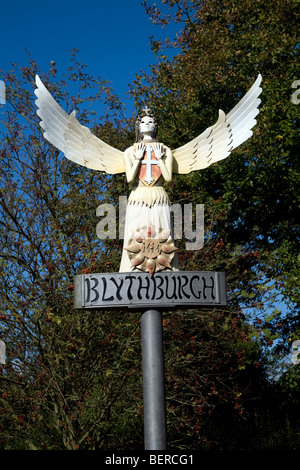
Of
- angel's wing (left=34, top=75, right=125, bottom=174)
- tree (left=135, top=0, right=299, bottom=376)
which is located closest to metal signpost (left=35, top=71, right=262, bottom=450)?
angel's wing (left=34, top=75, right=125, bottom=174)

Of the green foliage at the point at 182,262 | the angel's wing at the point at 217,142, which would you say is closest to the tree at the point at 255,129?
the green foliage at the point at 182,262

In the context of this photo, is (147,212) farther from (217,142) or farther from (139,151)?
(217,142)

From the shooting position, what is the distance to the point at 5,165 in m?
11.2

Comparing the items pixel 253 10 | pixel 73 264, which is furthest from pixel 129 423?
pixel 253 10

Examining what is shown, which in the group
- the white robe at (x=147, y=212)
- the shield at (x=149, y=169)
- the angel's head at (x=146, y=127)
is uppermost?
the angel's head at (x=146, y=127)

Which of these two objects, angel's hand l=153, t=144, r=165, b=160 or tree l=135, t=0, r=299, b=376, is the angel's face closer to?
angel's hand l=153, t=144, r=165, b=160

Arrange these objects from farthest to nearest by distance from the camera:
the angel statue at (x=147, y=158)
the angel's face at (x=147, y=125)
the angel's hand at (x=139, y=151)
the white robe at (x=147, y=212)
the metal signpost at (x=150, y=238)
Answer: the angel's face at (x=147, y=125) → the angel's hand at (x=139, y=151) → the white robe at (x=147, y=212) → the angel statue at (x=147, y=158) → the metal signpost at (x=150, y=238)

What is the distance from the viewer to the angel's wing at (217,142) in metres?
8.12

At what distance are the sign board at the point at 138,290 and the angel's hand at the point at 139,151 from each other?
4.57ft

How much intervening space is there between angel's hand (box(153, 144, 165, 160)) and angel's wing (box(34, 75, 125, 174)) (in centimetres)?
42

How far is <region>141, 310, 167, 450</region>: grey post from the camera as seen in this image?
23.1 feet

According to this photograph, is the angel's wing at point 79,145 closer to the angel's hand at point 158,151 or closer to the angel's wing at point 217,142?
the angel's hand at point 158,151
